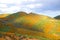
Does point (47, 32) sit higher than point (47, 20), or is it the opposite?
point (47, 20)

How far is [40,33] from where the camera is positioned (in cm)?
3572

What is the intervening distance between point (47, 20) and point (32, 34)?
7645 mm

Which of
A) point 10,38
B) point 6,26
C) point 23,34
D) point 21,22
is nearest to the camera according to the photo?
point 10,38

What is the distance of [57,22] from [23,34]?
30.8ft

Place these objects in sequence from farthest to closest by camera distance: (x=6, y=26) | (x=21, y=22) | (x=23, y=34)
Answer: (x=21, y=22)
(x=6, y=26)
(x=23, y=34)

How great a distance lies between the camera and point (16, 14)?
41.6 meters

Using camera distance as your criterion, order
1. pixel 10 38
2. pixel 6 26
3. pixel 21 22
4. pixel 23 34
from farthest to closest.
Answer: pixel 21 22 → pixel 6 26 → pixel 23 34 → pixel 10 38

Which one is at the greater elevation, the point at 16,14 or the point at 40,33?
the point at 16,14

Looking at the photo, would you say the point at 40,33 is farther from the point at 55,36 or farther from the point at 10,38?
the point at 10,38

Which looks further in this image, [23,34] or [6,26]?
[6,26]

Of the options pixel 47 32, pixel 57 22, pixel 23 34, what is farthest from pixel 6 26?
pixel 57 22

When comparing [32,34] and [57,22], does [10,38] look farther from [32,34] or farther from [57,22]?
[57,22]

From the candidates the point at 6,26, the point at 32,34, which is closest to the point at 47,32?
the point at 32,34

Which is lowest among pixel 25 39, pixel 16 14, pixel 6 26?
pixel 25 39
